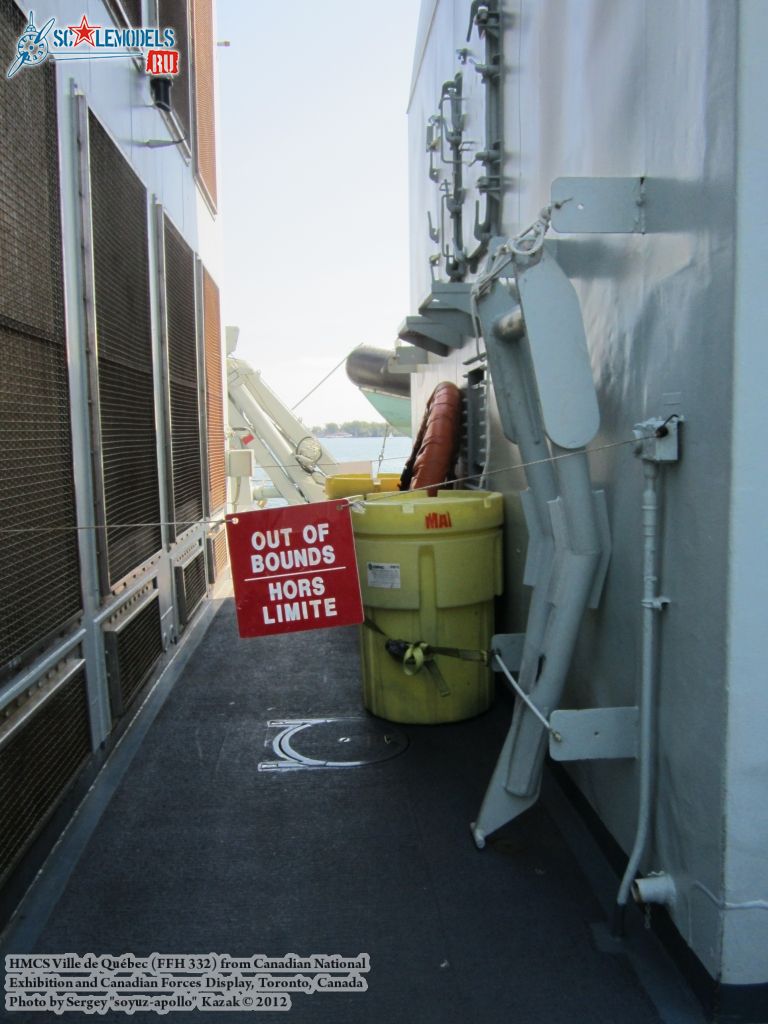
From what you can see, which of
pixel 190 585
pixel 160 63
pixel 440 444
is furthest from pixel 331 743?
pixel 160 63

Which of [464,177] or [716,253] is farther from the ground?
[464,177]

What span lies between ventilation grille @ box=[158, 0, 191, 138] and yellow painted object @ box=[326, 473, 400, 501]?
3.49 metres

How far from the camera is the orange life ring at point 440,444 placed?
5.83 metres

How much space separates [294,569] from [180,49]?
5.93 m

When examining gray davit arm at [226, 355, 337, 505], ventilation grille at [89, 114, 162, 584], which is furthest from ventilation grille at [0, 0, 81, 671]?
gray davit arm at [226, 355, 337, 505]

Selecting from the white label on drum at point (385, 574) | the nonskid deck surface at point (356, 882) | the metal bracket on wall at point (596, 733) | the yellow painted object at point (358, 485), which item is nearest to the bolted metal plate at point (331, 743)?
the nonskid deck surface at point (356, 882)

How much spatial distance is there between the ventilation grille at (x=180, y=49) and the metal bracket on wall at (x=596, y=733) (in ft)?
20.1

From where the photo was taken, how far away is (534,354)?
2.68 metres

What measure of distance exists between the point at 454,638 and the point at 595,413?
2.04 metres

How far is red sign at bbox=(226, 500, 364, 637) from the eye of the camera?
3.41 metres

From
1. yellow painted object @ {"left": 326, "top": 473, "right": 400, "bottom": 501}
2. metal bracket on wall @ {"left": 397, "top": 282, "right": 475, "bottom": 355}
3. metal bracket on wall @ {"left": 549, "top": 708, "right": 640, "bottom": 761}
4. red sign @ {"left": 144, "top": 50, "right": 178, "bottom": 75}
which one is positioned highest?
red sign @ {"left": 144, "top": 50, "right": 178, "bottom": 75}

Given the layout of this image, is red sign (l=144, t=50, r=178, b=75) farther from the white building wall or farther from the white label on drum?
the white building wall

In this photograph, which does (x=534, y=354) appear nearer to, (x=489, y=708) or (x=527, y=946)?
(x=527, y=946)

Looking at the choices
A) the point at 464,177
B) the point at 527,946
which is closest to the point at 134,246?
the point at 464,177
